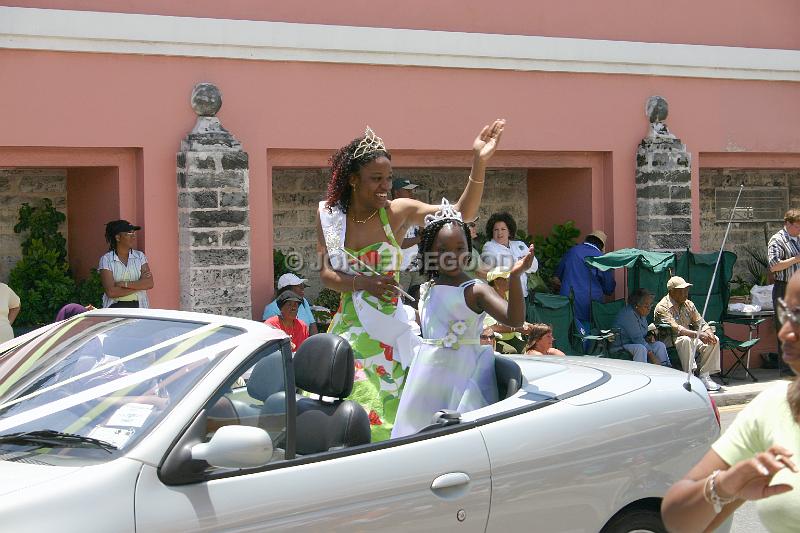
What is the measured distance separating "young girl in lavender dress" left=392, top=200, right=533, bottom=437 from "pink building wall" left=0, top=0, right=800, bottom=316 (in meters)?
5.53

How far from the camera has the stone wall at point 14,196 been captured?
11398 mm

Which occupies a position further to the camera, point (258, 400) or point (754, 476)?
point (258, 400)

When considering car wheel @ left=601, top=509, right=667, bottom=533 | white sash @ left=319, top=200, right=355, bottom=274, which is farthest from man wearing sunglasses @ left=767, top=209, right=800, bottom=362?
car wheel @ left=601, top=509, right=667, bottom=533

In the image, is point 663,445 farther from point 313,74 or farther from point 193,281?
point 313,74

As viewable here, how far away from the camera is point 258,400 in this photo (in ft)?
14.4

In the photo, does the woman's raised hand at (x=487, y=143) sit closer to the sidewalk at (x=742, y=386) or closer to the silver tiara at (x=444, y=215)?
the silver tiara at (x=444, y=215)

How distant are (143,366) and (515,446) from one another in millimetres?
1401

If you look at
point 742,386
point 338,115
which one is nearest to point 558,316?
point 742,386

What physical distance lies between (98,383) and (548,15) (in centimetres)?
913

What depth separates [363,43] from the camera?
1134cm

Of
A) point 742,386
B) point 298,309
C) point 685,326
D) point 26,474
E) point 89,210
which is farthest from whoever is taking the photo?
point 742,386

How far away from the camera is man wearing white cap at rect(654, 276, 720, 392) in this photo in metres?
12.0

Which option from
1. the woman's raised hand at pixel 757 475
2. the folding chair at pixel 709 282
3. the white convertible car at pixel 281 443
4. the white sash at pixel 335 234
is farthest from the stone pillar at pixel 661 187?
the woman's raised hand at pixel 757 475

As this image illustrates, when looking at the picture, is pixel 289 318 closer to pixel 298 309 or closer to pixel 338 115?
pixel 298 309
